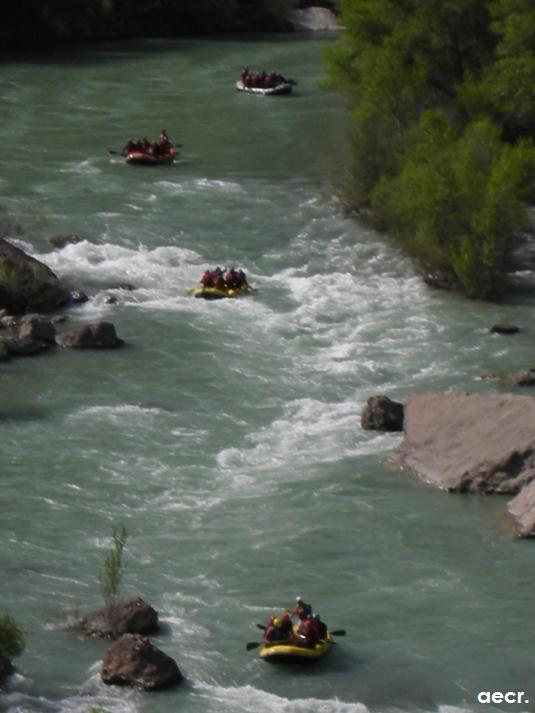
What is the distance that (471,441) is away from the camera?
25609 mm

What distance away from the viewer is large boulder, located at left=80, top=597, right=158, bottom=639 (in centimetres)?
2027

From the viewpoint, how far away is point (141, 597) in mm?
21469

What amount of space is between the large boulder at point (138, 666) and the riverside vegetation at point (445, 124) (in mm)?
15746

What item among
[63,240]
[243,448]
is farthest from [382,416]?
[63,240]

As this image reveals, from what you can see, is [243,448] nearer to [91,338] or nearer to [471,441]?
[471,441]

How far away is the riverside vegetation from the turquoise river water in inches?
34.5

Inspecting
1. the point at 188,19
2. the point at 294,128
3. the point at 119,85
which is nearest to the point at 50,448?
the point at 294,128

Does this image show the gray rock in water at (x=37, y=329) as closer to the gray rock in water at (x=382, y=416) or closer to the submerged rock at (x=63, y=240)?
the submerged rock at (x=63, y=240)

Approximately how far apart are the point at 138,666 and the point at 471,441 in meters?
8.16

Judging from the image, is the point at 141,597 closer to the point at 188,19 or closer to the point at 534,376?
the point at 534,376

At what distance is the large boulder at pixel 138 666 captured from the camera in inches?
750

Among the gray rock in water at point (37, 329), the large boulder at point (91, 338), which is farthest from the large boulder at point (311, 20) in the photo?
the large boulder at point (91, 338)

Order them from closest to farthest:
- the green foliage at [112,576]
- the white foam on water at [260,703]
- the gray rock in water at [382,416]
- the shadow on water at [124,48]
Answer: the white foam on water at [260,703], the green foliage at [112,576], the gray rock in water at [382,416], the shadow on water at [124,48]

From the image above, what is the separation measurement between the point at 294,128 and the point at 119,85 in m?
8.26
